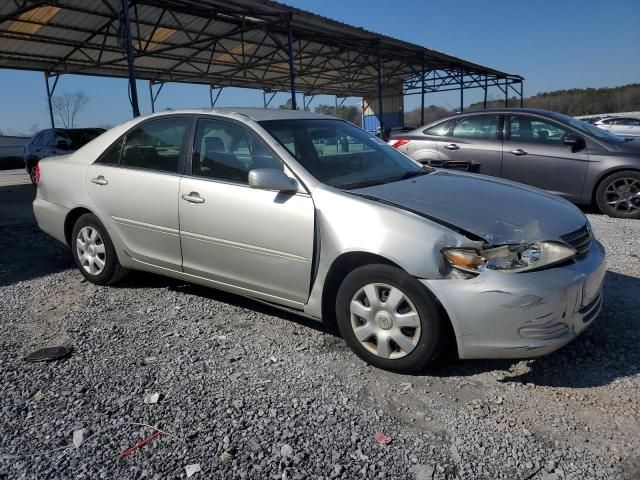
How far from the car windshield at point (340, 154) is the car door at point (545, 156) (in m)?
3.80

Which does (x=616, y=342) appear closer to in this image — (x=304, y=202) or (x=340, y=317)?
(x=340, y=317)

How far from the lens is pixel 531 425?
242cm

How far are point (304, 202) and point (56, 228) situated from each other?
9.30 ft

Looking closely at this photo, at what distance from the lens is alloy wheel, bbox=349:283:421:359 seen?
278 centimetres

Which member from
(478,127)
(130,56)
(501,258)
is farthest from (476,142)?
(130,56)

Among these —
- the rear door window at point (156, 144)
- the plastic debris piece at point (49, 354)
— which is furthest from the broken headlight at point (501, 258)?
the plastic debris piece at point (49, 354)

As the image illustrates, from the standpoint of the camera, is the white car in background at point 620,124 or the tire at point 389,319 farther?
the white car in background at point 620,124

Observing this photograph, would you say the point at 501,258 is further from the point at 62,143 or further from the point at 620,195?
the point at 62,143

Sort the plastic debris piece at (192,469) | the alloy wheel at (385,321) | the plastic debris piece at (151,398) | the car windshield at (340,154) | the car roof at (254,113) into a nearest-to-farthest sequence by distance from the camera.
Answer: the plastic debris piece at (192,469) → the plastic debris piece at (151,398) → the alloy wheel at (385,321) → the car windshield at (340,154) → the car roof at (254,113)

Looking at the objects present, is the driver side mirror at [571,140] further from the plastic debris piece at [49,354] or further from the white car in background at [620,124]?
the white car in background at [620,124]

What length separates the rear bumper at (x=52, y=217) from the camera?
4.62 m

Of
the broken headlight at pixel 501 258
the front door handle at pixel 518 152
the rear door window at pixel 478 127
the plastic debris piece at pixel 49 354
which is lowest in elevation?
the plastic debris piece at pixel 49 354

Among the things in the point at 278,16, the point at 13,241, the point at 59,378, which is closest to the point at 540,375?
the point at 59,378

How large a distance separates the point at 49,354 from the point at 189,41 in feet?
53.1
